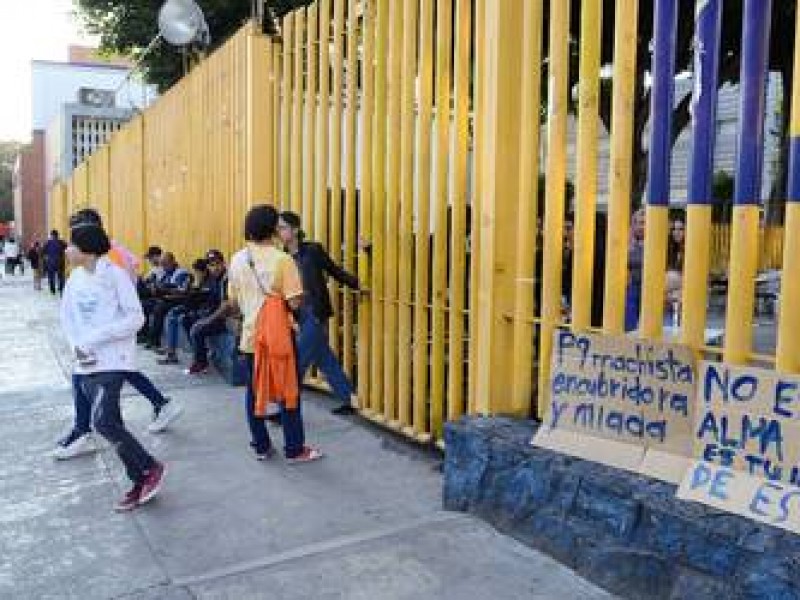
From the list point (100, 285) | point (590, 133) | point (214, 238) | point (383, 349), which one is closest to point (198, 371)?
point (214, 238)

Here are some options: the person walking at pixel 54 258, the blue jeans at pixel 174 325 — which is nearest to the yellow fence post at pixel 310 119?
the blue jeans at pixel 174 325

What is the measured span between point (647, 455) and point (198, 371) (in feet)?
19.2

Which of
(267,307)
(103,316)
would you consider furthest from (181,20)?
(103,316)

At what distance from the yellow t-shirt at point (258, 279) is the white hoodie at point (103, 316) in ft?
2.15

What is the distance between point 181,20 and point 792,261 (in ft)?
26.7

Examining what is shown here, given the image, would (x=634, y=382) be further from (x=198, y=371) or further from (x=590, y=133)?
(x=198, y=371)

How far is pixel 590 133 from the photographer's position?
4.13 m

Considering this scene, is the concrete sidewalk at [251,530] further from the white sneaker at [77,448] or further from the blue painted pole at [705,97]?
the blue painted pole at [705,97]

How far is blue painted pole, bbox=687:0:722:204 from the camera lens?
138 inches

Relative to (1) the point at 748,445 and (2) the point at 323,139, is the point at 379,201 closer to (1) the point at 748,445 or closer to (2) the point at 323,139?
(2) the point at 323,139

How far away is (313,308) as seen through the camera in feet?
21.0

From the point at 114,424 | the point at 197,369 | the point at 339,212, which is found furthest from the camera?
the point at 197,369

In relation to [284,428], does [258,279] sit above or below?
above

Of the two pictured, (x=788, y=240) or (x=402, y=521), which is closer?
(x=788, y=240)
